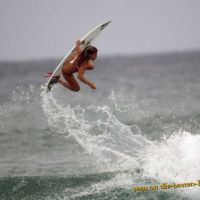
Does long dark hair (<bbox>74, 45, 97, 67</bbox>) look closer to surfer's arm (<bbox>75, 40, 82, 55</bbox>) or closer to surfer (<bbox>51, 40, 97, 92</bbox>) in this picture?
surfer (<bbox>51, 40, 97, 92</bbox>)

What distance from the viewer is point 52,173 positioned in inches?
791

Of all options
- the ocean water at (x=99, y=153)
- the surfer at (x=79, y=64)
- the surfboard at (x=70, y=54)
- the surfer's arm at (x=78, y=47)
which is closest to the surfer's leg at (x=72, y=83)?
the surfer at (x=79, y=64)

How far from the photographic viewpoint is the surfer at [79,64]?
1507 cm

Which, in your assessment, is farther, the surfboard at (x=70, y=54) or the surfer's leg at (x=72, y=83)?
the surfboard at (x=70, y=54)

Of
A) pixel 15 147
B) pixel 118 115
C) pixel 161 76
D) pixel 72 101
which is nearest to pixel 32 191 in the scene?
pixel 15 147

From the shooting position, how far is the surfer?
15070mm

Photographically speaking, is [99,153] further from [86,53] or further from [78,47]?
[86,53]

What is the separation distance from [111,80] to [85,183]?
148 feet

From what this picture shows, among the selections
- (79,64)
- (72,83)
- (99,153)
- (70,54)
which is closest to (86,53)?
(79,64)

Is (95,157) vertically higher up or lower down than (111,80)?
higher up

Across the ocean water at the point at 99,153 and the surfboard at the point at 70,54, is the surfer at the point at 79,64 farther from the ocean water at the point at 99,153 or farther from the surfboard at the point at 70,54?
the ocean water at the point at 99,153

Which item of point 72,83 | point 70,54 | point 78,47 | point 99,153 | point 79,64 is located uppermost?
point 78,47

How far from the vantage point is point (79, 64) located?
15.4 metres

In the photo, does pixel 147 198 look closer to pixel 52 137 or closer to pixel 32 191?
pixel 32 191
